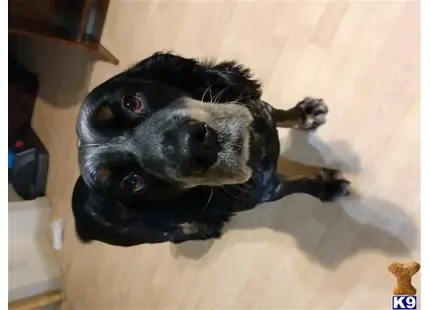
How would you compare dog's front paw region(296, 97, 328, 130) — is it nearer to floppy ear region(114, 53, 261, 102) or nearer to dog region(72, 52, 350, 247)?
dog region(72, 52, 350, 247)

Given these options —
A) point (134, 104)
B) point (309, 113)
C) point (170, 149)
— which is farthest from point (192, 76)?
point (309, 113)

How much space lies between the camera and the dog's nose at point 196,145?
1.62m

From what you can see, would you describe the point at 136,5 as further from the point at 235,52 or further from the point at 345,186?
the point at 345,186

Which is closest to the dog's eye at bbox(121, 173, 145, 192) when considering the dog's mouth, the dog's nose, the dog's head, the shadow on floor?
the dog's head

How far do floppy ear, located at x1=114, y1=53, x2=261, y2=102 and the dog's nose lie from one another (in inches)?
10.3

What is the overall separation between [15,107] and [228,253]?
1.84m

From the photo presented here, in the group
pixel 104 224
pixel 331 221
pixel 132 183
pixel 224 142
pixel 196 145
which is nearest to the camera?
pixel 196 145

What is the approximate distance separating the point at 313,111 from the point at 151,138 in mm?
1034

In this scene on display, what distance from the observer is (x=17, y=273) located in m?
3.53

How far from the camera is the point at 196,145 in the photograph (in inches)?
64.1

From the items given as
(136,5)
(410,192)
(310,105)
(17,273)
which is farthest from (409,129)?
(17,273)

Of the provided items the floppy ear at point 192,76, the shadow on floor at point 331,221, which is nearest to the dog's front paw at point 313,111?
the shadow on floor at point 331,221

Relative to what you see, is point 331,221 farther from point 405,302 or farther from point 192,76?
point 192,76

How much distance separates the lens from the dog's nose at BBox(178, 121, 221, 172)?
162cm
